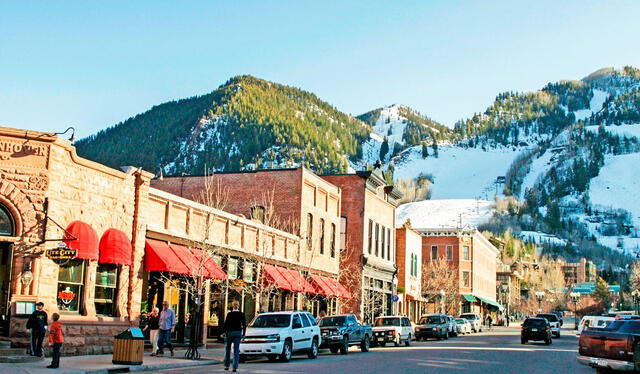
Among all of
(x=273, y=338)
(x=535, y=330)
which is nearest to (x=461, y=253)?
(x=535, y=330)

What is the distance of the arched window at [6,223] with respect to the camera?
75.1 feet

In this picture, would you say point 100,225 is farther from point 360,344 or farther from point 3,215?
point 360,344

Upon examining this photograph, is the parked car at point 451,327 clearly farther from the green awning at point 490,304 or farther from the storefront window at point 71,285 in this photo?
the green awning at point 490,304

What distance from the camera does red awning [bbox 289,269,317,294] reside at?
41.6 m

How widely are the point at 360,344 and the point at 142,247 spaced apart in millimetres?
11202

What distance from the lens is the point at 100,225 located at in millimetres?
25688

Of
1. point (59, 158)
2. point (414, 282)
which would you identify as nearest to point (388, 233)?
point (414, 282)

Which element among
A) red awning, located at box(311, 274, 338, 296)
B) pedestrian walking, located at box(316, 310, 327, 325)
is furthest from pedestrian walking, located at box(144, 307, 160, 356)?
red awning, located at box(311, 274, 338, 296)

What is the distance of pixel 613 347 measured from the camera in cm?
1897

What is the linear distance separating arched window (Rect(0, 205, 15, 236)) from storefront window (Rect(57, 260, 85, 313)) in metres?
2.12

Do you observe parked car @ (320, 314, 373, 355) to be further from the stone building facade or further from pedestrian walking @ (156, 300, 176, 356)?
the stone building facade

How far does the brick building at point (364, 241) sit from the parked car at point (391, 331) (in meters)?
11.3

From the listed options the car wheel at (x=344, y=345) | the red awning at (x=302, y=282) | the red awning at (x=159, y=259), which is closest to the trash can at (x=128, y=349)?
the red awning at (x=159, y=259)

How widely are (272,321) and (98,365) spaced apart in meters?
7.46
